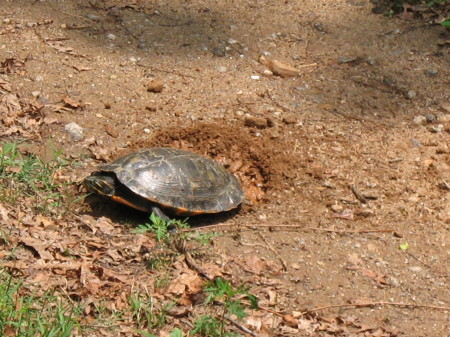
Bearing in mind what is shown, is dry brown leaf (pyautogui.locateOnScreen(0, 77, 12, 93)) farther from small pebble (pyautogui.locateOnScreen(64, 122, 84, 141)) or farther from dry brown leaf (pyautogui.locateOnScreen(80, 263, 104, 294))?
dry brown leaf (pyautogui.locateOnScreen(80, 263, 104, 294))

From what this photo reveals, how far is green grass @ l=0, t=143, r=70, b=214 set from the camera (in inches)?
204

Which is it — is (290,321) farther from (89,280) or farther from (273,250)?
(89,280)

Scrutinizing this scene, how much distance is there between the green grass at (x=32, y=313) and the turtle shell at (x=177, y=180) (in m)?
1.32

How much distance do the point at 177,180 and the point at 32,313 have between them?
5.77 ft

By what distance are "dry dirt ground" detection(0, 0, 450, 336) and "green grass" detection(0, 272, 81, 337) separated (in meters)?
0.17

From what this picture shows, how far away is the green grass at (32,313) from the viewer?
3809 mm

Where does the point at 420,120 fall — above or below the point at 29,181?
above

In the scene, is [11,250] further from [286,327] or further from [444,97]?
[444,97]

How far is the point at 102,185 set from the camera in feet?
17.3

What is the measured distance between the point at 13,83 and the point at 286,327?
11.0 feet

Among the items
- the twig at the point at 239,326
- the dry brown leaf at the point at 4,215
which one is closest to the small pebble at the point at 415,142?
the twig at the point at 239,326

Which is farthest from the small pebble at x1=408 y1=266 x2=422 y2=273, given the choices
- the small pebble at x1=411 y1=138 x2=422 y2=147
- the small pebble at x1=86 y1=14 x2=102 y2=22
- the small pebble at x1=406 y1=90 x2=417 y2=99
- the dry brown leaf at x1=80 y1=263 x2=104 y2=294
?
the small pebble at x1=86 y1=14 x2=102 y2=22

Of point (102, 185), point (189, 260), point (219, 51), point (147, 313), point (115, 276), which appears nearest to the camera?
point (147, 313)

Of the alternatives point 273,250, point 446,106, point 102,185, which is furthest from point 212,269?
point 446,106
